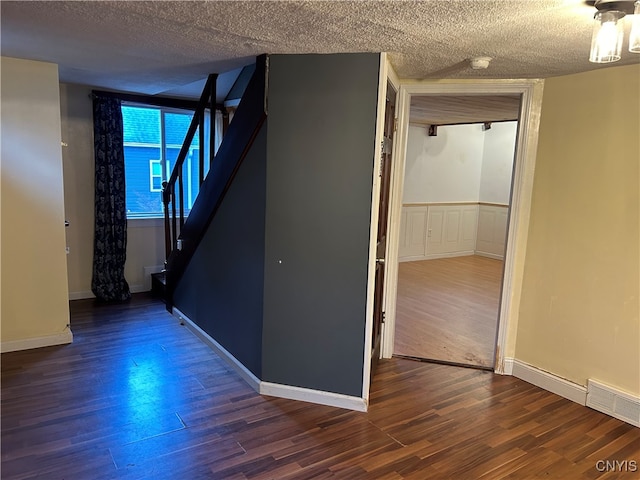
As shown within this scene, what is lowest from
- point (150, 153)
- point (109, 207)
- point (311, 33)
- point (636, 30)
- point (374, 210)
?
point (109, 207)

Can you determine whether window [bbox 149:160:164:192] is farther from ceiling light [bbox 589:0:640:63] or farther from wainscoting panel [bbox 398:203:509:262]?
ceiling light [bbox 589:0:640:63]

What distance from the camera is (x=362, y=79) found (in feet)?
8.05

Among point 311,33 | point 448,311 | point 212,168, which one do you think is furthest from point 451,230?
point 311,33

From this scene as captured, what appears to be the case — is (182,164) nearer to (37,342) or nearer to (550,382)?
(37,342)

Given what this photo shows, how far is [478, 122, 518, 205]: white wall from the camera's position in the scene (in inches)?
295

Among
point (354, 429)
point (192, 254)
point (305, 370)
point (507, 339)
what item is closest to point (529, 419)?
point (507, 339)

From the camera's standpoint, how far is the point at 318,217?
262 cm

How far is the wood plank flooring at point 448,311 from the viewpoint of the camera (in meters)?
3.67

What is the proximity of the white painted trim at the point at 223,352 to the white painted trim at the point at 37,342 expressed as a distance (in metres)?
0.90

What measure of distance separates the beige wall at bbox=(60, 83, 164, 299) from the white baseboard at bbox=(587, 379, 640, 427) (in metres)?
4.40

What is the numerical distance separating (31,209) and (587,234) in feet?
12.6

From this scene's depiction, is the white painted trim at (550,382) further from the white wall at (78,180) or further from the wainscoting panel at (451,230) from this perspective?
the white wall at (78,180)

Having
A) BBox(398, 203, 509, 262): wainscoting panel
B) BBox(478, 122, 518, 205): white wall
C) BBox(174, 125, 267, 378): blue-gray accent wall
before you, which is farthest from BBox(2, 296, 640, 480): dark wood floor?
BBox(478, 122, 518, 205): white wall

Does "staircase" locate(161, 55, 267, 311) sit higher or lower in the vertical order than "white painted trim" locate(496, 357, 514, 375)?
higher
